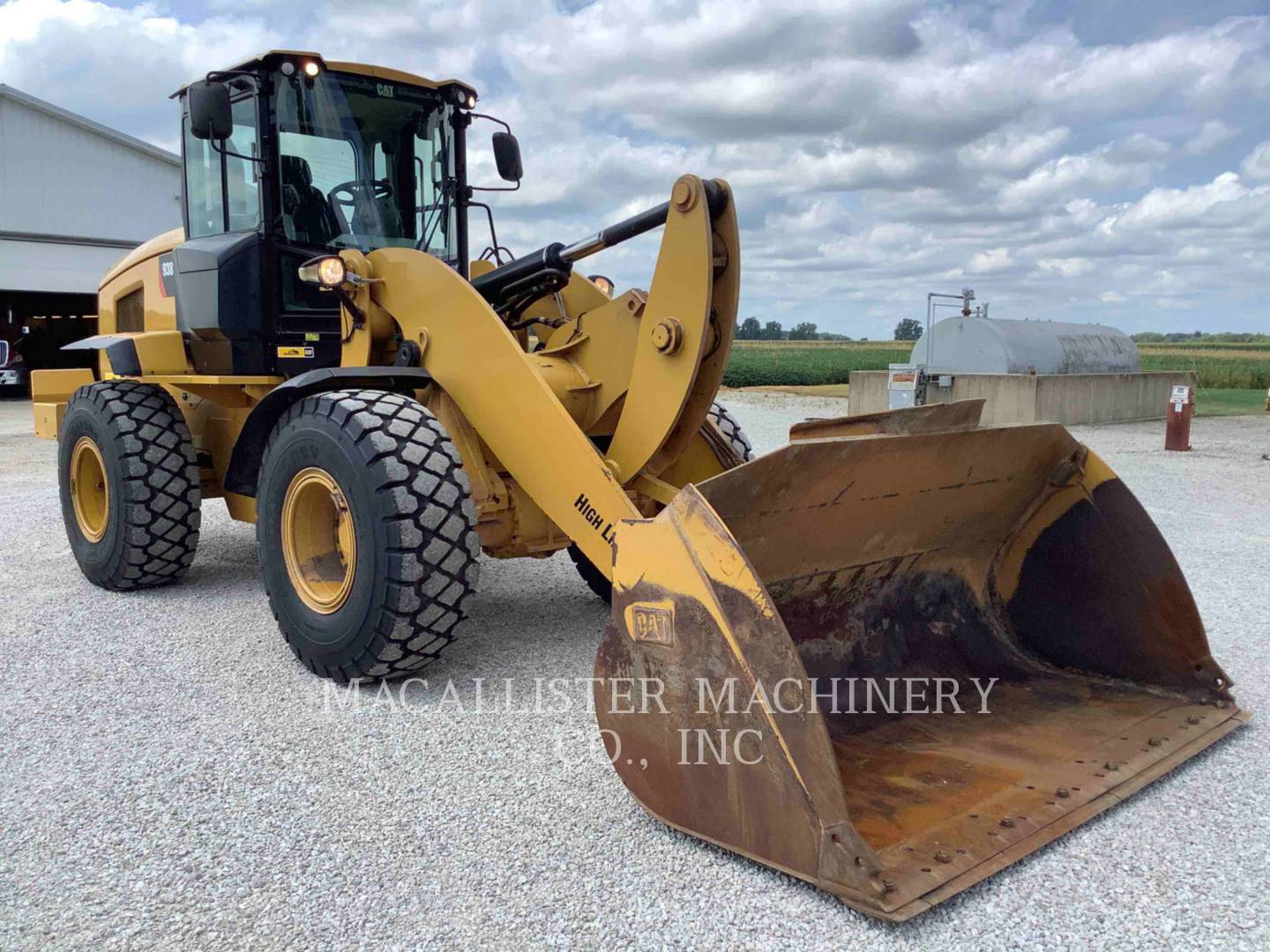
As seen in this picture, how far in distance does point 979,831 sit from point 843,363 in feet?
120

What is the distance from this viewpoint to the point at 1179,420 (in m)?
13.2

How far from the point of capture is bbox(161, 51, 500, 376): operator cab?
4.91 m

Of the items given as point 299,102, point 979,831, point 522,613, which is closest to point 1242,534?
point 522,613

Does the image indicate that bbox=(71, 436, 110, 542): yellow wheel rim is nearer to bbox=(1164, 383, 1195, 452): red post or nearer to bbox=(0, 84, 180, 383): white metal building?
bbox=(1164, 383, 1195, 452): red post

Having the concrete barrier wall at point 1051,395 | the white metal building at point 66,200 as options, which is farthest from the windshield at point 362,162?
the white metal building at point 66,200

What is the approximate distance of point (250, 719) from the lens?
3779 millimetres

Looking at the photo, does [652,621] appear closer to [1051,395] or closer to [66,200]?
[1051,395]

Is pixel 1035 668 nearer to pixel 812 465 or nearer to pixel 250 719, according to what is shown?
pixel 812 465

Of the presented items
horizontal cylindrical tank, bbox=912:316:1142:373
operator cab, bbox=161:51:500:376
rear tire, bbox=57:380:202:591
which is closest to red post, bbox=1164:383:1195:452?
horizontal cylindrical tank, bbox=912:316:1142:373

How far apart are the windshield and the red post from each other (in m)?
11.1

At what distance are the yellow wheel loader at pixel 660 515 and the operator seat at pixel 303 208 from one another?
19 millimetres

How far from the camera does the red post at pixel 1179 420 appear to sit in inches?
519

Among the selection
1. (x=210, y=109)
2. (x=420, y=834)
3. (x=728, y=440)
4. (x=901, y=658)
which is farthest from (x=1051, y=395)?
(x=420, y=834)

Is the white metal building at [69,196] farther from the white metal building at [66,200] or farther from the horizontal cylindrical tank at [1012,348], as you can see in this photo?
the horizontal cylindrical tank at [1012,348]
